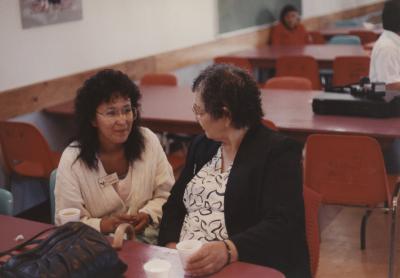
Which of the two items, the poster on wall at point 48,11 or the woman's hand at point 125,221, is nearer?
the woman's hand at point 125,221

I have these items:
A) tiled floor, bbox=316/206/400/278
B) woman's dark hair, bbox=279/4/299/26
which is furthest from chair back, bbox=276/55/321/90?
woman's dark hair, bbox=279/4/299/26

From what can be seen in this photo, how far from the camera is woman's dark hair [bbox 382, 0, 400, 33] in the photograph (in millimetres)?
4246

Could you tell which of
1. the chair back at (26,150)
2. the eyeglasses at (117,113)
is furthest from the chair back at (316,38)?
the eyeglasses at (117,113)

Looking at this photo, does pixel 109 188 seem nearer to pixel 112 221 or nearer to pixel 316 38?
pixel 112 221

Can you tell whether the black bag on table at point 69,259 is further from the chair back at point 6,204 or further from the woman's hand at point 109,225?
the chair back at point 6,204

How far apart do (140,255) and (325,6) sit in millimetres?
8696

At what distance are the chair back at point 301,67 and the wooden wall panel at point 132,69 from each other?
1.01m

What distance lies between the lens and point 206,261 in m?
1.93

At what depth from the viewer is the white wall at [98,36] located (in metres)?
4.38

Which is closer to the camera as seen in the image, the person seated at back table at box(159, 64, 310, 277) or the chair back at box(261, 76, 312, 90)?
the person seated at back table at box(159, 64, 310, 277)

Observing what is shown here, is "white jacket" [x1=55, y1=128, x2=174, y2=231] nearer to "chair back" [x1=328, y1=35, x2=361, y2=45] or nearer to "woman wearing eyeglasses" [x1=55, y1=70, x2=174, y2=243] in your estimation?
"woman wearing eyeglasses" [x1=55, y1=70, x2=174, y2=243]

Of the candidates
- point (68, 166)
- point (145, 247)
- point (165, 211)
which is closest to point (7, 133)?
point (68, 166)

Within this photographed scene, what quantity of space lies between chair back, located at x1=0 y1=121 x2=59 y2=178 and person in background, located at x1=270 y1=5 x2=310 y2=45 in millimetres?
4654

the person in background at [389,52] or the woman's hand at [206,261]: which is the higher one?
the person in background at [389,52]
